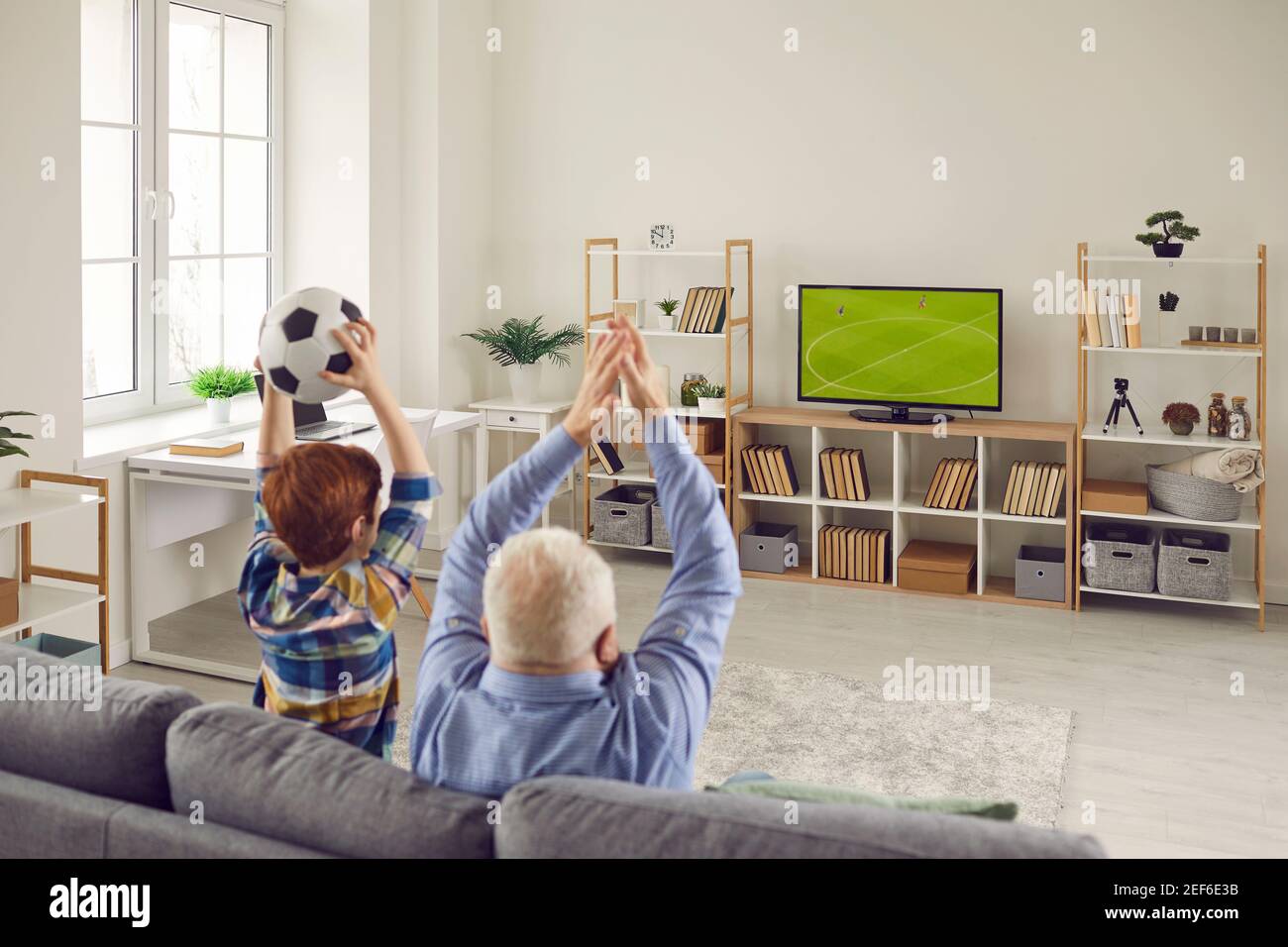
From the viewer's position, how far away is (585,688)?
163 centimetres

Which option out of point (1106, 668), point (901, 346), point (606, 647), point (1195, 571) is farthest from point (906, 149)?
point (606, 647)

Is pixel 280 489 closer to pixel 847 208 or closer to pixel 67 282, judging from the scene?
pixel 67 282

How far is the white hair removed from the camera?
5.27ft

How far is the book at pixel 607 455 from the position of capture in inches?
235

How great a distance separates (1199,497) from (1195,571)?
0.94ft

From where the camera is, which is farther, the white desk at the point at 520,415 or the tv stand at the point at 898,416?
the white desk at the point at 520,415

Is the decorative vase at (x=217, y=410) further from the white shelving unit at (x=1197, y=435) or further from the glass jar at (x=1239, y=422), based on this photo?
the glass jar at (x=1239, y=422)

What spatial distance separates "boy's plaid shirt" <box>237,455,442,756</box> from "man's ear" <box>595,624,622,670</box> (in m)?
0.48

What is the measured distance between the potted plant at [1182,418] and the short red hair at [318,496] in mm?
3976

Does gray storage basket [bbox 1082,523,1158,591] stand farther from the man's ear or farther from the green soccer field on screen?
the man's ear

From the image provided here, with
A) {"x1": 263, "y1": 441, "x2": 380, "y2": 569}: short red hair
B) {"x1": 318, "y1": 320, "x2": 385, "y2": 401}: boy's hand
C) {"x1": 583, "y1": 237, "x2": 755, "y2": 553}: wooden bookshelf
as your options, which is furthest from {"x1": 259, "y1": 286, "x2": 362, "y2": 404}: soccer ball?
{"x1": 583, "y1": 237, "x2": 755, "y2": 553}: wooden bookshelf

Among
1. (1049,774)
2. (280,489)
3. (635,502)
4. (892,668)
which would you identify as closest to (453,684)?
(280,489)

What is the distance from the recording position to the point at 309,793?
1.58m

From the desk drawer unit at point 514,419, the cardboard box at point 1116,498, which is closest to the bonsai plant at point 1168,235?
the cardboard box at point 1116,498
